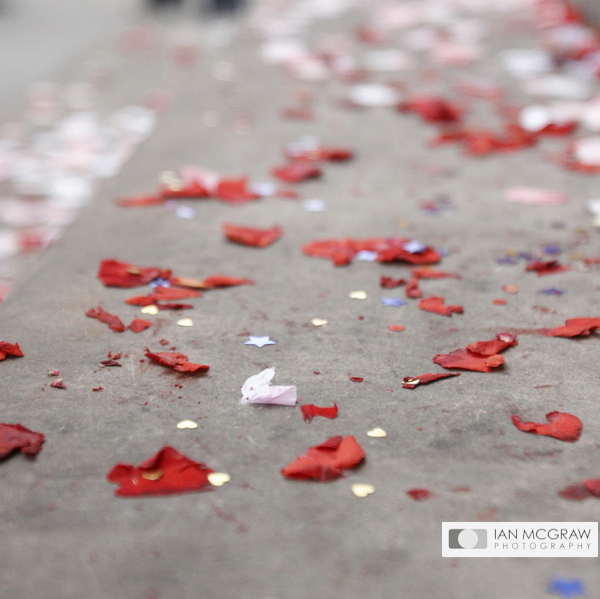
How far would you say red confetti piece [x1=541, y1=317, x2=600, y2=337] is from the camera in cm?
164

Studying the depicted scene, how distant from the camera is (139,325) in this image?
168 cm

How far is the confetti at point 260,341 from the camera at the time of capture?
5.33 ft

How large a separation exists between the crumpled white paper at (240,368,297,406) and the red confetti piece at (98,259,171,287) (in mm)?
561

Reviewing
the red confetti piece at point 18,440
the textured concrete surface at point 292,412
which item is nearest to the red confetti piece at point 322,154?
the textured concrete surface at point 292,412

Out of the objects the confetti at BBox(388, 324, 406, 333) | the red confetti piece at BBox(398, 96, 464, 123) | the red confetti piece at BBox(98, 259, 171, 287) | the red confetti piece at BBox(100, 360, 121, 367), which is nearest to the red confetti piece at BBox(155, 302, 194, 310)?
the red confetti piece at BBox(98, 259, 171, 287)

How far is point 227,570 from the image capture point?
1048mm

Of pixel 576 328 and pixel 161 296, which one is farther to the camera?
pixel 161 296

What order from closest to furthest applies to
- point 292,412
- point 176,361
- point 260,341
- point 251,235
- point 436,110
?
1. point 292,412
2. point 176,361
3. point 260,341
4. point 251,235
5. point 436,110

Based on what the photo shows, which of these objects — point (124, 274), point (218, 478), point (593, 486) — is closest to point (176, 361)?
point (218, 478)

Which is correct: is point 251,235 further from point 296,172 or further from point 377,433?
point 377,433

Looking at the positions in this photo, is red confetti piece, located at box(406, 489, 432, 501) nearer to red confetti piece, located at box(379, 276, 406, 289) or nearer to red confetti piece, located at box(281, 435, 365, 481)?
red confetti piece, located at box(281, 435, 365, 481)

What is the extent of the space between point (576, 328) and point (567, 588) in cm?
77

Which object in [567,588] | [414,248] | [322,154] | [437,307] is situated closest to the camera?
[567,588]

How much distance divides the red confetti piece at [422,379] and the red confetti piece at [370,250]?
57 centimetres
